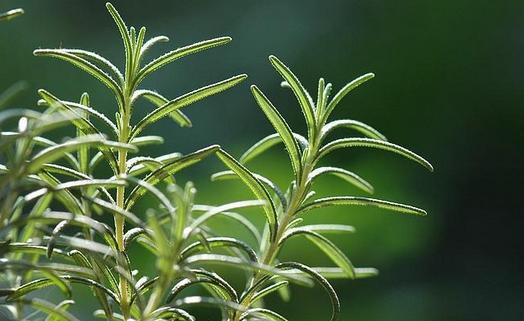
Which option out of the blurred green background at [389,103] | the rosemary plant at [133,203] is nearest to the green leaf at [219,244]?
the rosemary plant at [133,203]

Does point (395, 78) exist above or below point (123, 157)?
below

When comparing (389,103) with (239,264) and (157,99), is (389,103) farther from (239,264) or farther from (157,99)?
(239,264)

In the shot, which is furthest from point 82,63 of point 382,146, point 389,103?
point 389,103

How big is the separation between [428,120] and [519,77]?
0.73 ft

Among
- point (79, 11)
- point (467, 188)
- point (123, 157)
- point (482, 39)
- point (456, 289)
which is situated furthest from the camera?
point (79, 11)

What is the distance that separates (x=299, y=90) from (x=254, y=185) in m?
0.04

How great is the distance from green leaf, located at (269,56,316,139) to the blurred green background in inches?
41.1

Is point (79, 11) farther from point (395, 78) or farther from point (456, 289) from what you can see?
point (456, 289)

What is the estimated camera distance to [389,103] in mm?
1673

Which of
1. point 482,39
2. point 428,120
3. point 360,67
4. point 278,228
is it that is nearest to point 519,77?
point 482,39

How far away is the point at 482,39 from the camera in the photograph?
1770 mm

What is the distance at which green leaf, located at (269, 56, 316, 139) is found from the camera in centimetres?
31

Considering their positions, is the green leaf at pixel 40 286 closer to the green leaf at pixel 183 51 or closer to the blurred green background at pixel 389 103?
the green leaf at pixel 183 51

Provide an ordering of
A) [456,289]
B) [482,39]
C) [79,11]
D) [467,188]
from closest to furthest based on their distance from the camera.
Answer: [456,289]
[467,188]
[482,39]
[79,11]
